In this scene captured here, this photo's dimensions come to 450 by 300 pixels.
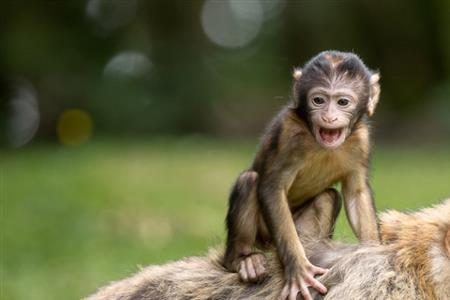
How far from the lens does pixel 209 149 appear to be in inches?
723

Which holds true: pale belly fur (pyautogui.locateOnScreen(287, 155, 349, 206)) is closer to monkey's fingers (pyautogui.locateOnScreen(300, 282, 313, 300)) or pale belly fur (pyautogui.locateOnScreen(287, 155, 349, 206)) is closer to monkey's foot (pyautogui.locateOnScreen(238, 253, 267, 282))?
monkey's foot (pyautogui.locateOnScreen(238, 253, 267, 282))

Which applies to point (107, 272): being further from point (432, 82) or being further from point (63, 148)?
point (432, 82)

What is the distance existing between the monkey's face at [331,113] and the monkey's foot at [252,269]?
0.74m

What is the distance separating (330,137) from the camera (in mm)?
5926

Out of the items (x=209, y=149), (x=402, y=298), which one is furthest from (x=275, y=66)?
(x=402, y=298)

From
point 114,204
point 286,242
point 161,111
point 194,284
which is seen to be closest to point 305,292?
point 286,242

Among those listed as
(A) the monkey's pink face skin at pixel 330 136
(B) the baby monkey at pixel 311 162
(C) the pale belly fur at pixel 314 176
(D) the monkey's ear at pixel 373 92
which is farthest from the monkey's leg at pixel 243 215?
(D) the monkey's ear at pixel 373 92

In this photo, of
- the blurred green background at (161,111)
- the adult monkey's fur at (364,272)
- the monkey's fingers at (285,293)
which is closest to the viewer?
the adult monkey's fur at (364,272)

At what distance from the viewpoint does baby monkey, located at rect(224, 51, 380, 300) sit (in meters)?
5.95

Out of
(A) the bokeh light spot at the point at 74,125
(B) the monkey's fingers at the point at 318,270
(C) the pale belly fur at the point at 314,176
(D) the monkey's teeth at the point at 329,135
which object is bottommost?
(B) the monkey's fingers at the point at 318,270

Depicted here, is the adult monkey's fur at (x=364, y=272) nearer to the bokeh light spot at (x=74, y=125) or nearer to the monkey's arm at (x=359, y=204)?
the monkey's arm at (x=359, y=204)

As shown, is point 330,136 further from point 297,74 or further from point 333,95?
point 297,74

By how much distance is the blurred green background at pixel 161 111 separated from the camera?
12086 millimetres

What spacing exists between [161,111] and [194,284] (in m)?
18.5
